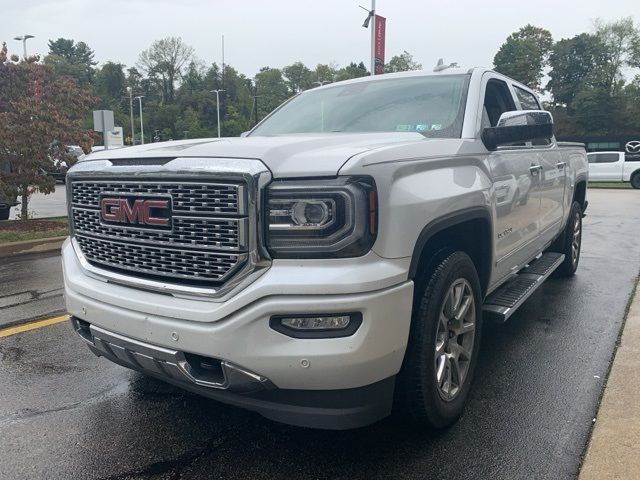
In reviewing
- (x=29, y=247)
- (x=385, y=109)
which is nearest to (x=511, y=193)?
(x=385, y=109)

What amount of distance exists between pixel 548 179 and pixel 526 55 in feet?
265

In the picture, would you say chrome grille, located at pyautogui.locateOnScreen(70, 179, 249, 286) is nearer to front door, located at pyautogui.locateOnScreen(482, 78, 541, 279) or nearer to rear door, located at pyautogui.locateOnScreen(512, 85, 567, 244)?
front door, located at pyautogui.locateOnScreen(482, 78, 541, 279)

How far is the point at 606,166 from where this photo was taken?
27.2m

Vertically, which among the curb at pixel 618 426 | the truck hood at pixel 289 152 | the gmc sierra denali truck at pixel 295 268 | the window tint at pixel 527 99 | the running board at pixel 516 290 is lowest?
the curb at pixel 618 426

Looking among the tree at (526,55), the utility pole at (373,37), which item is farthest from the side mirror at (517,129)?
the tree at (526,55)

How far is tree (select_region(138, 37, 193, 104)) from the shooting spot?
99.2 metres

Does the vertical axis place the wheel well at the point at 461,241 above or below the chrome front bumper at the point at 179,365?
above

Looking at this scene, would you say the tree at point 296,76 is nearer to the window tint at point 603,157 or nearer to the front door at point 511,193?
the window tint at point 603,157

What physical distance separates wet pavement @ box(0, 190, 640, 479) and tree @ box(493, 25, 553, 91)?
75987 mm

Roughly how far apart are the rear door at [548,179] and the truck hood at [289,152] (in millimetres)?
1974

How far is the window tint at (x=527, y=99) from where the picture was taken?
4.89 m

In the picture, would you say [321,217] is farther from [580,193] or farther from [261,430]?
[580,193]

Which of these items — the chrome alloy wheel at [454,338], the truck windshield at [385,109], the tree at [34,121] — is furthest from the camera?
the tree at [34,121]

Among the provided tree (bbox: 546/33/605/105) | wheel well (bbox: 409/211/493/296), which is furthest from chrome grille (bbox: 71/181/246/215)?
tree (bbox: 546/33/605/105)
